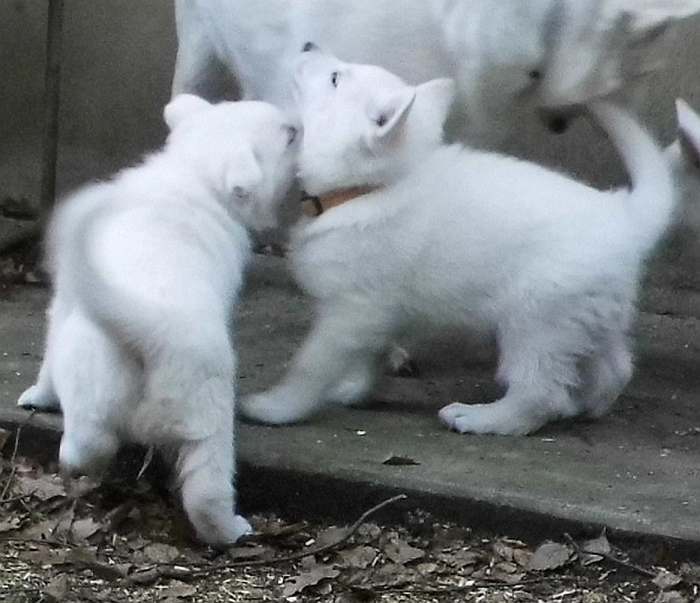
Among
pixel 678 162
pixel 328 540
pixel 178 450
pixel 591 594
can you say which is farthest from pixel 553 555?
pixel 678 162

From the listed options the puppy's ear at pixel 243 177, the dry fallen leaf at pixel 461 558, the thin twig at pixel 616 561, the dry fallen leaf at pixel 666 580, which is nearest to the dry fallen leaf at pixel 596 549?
the thin twig at pixel 616 561

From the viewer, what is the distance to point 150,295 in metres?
2.83

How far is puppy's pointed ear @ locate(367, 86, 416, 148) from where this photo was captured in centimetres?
321

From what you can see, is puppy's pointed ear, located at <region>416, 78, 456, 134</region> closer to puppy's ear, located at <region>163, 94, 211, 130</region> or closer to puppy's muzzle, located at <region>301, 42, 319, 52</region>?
puppy's muzzle, located at <region>301, 42, 319, 52</region>

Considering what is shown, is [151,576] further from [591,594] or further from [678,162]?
[678,162]

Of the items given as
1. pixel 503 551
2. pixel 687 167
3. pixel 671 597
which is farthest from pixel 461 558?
pixel 687 167

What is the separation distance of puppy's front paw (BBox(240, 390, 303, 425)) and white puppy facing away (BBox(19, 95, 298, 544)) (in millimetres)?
336

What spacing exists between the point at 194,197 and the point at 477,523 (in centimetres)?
90

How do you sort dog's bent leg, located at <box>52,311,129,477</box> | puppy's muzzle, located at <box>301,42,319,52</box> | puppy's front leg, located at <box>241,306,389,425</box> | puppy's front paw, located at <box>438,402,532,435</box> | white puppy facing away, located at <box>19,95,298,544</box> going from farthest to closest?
puppy's muzzle, located at <box>301,42,319,52</box>, puppy's front paw, located at <box>438,402,532,435</box>, puppy's front leg, located at <box>241,306,389,425</box>, dog's bent leg, located at <box>52,311,129,477</box>, white puppy facing away, located at <box>19,95,298,544</box>

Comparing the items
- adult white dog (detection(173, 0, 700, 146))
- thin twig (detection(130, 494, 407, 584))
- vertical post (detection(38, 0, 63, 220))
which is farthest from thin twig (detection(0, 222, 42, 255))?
thin twig (detection(130, 494, 407, 584))

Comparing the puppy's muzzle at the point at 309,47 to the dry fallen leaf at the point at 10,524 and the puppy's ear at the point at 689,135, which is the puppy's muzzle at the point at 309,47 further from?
the dry fallen leaf at the point at 10,524

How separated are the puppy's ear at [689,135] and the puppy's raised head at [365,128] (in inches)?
27.0

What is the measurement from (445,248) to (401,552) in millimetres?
680

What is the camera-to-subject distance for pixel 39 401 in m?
3.40
